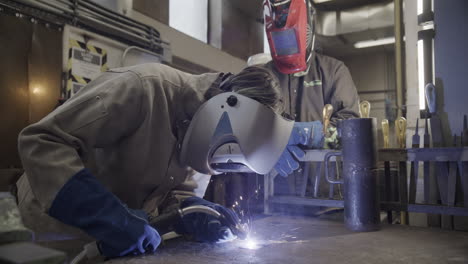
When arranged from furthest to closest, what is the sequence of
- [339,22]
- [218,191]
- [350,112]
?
[339,22], [350,112], [218,191]

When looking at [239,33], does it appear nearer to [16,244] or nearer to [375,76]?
[375,76]

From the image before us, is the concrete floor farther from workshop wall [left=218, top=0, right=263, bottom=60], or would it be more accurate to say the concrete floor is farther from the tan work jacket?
workshop wall [left=218, top=0, right=263, bottom=60]

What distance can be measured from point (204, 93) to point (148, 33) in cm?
188

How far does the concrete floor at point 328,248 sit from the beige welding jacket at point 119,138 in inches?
10.6

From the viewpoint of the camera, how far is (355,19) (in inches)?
191

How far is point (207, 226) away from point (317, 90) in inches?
54.8

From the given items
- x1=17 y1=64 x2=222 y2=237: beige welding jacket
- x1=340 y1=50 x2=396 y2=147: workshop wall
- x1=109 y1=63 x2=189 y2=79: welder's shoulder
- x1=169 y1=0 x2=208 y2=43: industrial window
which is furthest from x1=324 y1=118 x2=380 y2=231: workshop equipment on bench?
x1=340 y1=50 x2=396 y2=147: workshop wall

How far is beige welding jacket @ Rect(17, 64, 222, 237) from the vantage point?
3.29 feet

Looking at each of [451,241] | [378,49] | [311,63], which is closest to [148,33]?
[311,63]

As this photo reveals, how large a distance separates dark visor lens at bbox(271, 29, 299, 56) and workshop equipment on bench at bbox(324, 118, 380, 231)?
89cm

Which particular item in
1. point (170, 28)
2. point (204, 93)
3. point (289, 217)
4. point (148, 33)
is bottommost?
point (289, 217)

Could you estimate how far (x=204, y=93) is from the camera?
1.33m

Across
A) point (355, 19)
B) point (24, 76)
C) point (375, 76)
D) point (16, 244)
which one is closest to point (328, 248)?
point (16, 244)

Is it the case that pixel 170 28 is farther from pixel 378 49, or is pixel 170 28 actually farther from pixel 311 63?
pixel 378 49
